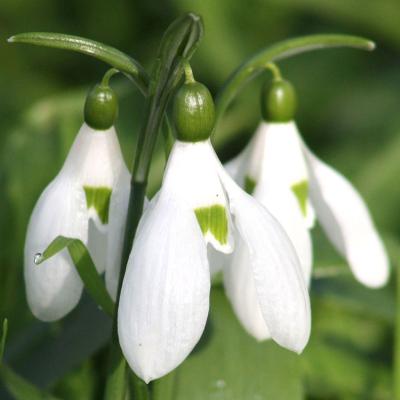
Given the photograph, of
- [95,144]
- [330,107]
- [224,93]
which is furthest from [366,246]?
[330,107]

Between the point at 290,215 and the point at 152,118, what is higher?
the point at 152,118

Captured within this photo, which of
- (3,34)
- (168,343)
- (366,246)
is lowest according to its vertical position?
(3,34)

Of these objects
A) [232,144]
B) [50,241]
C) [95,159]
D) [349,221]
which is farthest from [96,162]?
[232,144]

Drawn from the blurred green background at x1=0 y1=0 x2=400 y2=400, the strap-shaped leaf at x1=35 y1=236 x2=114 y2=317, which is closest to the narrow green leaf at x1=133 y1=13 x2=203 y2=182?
the strap-shaped leaf at x1=35 y1=236 x2=114 y2=317

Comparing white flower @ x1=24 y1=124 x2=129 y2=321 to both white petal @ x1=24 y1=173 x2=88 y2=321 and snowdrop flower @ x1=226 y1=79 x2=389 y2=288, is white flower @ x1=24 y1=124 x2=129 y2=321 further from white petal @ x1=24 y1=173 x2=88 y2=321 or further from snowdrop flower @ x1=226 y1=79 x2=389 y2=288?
snowdrop flower @ x1=226 y1=79 x2=389 y2=288

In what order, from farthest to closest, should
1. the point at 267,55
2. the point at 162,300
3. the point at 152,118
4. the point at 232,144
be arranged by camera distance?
the point at 232,144 < the point at 267,55 < the point at 152,118 < the point at 162,300

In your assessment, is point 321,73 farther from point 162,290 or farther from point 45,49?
point 162,290

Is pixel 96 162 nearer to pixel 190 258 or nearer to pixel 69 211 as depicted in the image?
pixel 69 211
